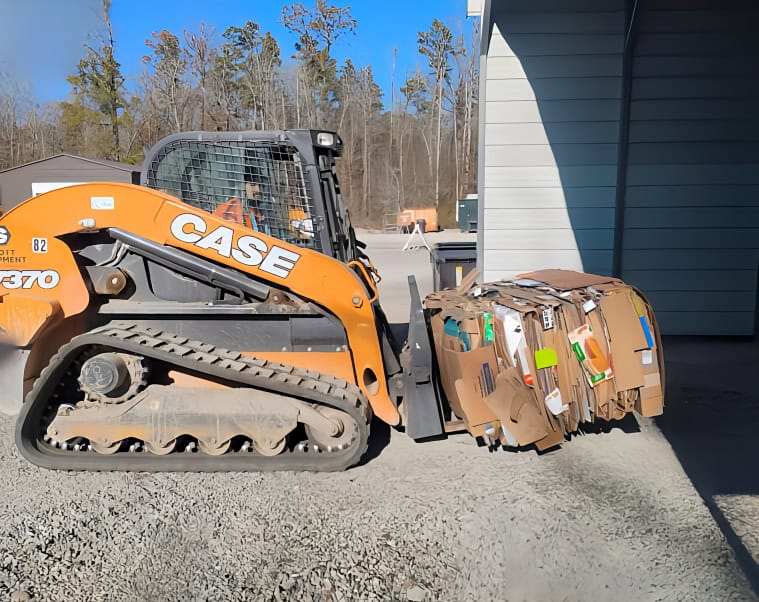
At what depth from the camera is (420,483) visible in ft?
13.8

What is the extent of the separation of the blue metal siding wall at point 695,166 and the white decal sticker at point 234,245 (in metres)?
5.31

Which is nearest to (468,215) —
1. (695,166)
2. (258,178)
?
(695,166)

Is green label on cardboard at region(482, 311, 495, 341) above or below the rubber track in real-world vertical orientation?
above

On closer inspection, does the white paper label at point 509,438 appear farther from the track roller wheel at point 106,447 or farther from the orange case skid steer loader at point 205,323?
the track roller wheel at point 106,447

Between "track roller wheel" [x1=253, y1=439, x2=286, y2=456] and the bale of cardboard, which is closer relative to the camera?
"track roller wheel" [x1=253, y1=439, x2=286, y2=456]

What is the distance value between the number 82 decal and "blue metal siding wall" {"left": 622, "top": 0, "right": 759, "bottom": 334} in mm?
6545

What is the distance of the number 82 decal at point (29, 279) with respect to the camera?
4.54 meters

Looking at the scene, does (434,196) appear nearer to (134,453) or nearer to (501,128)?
(501,128)

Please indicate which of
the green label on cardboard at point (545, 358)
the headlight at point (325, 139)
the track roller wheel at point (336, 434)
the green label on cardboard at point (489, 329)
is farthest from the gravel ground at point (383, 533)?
the headlight at point (325, 139)

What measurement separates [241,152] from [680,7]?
6.04m

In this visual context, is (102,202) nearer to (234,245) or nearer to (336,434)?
(234,245)

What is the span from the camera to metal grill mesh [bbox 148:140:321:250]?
477cm

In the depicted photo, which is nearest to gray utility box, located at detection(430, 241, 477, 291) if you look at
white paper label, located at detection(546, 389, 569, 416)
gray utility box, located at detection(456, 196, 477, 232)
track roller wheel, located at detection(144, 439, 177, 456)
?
white paper label, located at detection(546, 389, 569, 416)

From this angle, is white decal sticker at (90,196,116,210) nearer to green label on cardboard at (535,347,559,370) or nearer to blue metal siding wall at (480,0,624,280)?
green label on cardboard at (535,347,559,370)
